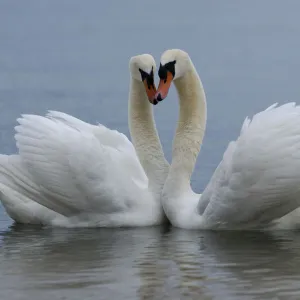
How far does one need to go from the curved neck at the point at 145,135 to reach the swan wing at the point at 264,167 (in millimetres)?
1582

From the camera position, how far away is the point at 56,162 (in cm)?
1166

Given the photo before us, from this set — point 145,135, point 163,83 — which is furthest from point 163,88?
point 145,135

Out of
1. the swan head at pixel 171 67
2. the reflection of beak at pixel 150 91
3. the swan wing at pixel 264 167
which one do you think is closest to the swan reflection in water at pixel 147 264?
the swan wing at pixel 264 167

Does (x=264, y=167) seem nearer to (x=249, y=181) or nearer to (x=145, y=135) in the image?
(x=249, y=181)

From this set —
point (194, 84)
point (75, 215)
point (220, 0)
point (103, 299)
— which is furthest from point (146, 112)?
point (220, 0)

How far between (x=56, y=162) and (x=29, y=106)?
10.0 m

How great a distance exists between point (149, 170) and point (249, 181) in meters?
2.03

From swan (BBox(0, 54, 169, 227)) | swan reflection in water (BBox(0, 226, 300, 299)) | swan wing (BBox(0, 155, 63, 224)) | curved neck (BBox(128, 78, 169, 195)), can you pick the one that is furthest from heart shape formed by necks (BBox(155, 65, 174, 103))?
swan wing (BBox(0, 155, 63, 224))

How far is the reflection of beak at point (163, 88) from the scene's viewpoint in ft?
38.5

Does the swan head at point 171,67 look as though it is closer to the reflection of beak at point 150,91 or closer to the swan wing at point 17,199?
the reflection of beak at point 150,91

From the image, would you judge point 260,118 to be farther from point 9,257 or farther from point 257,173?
point 9,257

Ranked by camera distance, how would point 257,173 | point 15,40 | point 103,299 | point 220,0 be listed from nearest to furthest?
1. point 103,299
2. point 257,173
3. point 15,40
4. point 220,0

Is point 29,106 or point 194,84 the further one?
point 29,106

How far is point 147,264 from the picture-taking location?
9.70m
